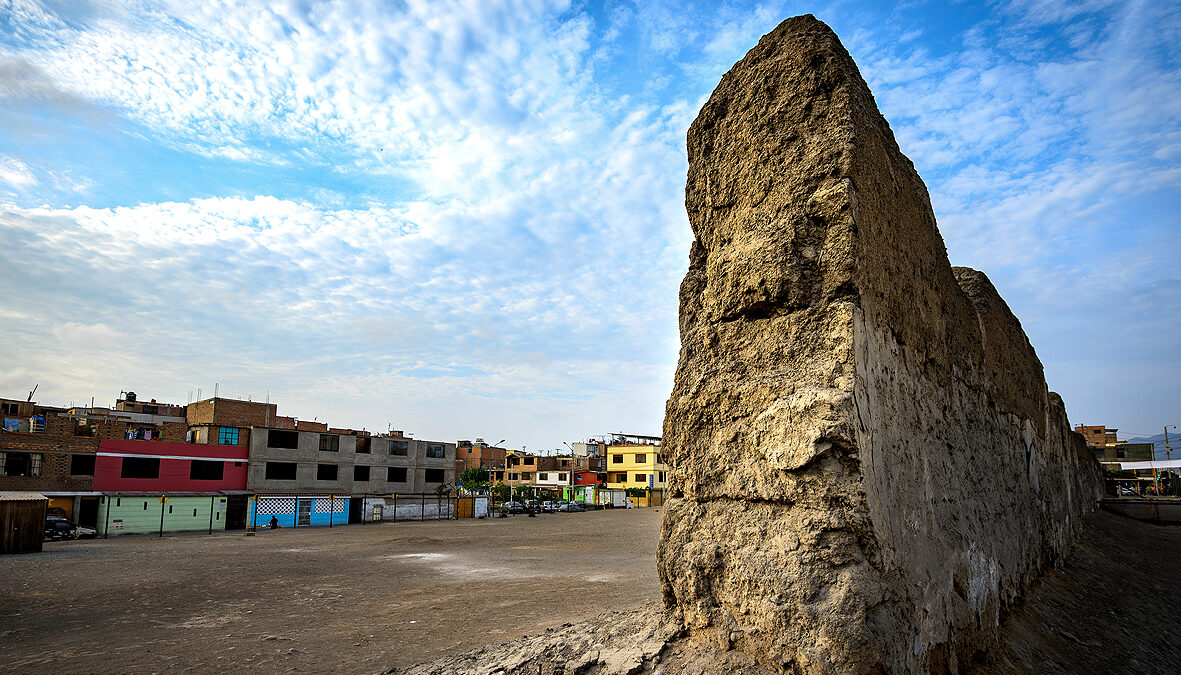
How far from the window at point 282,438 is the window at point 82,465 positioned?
27.8 feet

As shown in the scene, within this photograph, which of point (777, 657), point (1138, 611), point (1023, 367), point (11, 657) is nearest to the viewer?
point (777, 657)

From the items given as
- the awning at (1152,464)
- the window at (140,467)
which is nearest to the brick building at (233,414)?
the window at (140,467)

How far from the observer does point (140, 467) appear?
30.8 metres

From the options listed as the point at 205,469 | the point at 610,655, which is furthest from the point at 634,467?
the point at 610,655

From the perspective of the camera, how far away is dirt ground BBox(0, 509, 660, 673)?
7.20 metres

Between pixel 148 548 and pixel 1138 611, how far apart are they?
2669 cm

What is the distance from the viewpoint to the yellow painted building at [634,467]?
216 feet

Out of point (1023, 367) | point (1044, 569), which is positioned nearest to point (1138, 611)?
point (1044, 569)

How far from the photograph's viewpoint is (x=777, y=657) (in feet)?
9.38

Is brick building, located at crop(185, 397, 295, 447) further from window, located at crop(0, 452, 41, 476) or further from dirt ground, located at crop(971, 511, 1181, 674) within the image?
dirt ground, located at crop(971, 511, 1181, 674)

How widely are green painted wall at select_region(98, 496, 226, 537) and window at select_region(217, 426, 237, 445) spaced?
13.4 feet

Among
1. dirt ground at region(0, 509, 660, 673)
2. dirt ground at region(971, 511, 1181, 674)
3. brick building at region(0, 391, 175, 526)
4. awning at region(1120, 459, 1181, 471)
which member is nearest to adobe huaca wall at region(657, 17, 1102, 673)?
dirt ground at region(971, 511, 1181, 674)

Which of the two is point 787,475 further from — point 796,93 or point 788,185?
point 796,93

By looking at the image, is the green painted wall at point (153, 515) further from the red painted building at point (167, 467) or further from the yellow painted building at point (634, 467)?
the yellow painted building at point (634, 467)
